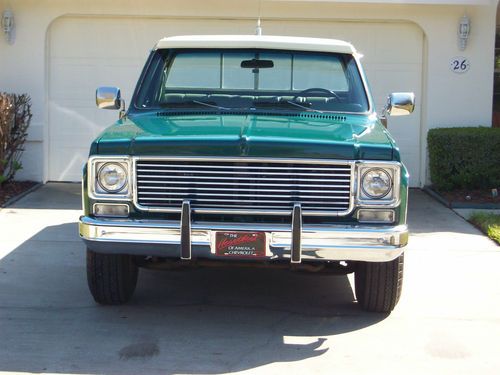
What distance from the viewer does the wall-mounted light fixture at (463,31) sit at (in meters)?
11.4

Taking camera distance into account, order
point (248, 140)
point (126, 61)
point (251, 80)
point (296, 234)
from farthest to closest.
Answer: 1. point (126, 61)
2. point (251, 80)
3. point (248, 140)
4. point (296, 234)

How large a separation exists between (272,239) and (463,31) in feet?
24.1

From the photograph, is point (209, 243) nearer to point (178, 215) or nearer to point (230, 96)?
point (178, 215)

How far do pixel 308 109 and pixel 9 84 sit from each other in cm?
666

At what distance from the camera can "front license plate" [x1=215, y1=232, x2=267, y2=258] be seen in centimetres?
516

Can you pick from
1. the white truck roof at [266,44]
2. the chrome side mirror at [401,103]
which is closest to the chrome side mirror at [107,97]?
the white truck roof at [266,44]

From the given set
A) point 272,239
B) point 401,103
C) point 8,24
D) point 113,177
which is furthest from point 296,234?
point 8,24

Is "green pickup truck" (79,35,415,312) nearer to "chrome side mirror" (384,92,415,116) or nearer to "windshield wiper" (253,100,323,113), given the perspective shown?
"windshield wiper" (253,100,323,113)

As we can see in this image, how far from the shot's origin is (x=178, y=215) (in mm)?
5340

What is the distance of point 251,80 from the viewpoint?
6664mm

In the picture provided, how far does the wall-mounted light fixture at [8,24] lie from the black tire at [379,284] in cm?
743

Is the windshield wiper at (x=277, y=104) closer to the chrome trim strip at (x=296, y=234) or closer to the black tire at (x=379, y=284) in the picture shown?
the black tire at (x=379, y=284)

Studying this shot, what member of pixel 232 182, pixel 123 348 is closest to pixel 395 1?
pixel 232 182

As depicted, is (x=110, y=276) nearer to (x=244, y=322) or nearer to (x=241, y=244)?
(x=244, y=322)
